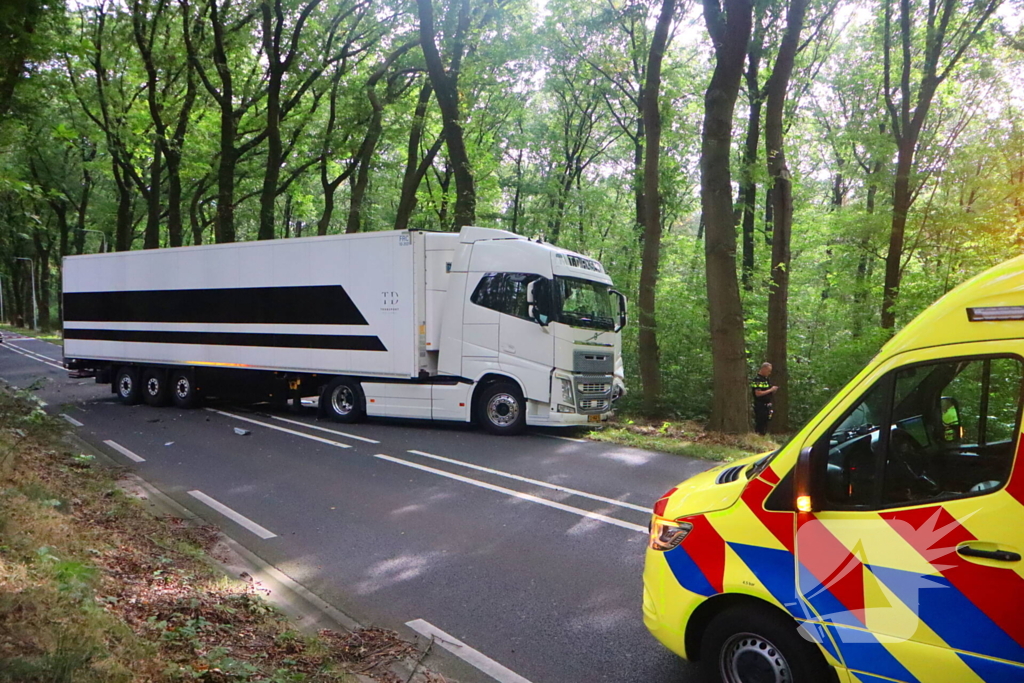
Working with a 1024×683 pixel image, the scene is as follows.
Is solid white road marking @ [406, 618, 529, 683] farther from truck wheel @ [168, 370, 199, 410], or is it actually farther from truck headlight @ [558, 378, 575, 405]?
truck wheel @ [168, 370, 199, 410]

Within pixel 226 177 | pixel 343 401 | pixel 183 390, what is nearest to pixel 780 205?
pixel 343 401

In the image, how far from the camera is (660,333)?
18.8 metres

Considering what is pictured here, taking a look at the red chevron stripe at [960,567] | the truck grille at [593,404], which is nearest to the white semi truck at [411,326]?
the truck grille at [593,404]

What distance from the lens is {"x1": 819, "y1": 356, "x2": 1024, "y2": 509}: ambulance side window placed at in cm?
285

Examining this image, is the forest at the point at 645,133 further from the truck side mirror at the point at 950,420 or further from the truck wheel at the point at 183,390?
the truck side mirror at the point at 950,420

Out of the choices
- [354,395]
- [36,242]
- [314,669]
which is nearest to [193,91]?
[354,395]

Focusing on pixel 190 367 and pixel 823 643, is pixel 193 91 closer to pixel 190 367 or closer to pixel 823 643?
pixel 190 367

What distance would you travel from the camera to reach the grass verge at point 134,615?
356cm

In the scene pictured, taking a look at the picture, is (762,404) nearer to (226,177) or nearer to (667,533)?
(667,533)

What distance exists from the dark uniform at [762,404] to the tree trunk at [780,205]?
0.49 meters

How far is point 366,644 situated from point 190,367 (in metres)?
13.8

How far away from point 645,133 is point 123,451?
13.3 metres

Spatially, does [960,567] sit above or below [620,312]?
below

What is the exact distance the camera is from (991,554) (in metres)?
2.63
